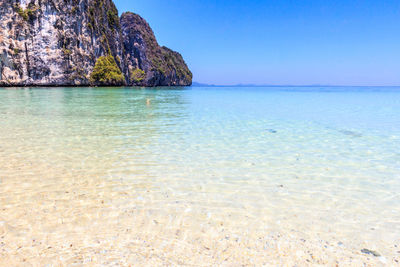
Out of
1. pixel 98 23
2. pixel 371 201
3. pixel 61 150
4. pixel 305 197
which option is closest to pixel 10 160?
pixel 61 150

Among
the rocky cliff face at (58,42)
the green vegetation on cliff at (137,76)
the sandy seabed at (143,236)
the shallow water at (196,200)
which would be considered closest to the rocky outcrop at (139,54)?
the green vegetation on cliff at (137,76)

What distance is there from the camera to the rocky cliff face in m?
52.6

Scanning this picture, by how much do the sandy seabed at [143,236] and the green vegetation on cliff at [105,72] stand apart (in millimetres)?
74810

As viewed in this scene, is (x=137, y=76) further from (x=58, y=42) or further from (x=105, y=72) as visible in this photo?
(x=58, y=42)

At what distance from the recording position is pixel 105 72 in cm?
7312

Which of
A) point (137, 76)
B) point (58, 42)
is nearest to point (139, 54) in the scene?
point (137, 76)

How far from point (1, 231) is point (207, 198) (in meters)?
2.56

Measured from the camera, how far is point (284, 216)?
317cm

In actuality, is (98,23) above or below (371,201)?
above

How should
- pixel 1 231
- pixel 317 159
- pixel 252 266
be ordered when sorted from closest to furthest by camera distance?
1. pixel 252 266
2. pixel 1 231
3. pixel 317 159

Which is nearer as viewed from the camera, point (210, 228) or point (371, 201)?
point (210, 228)

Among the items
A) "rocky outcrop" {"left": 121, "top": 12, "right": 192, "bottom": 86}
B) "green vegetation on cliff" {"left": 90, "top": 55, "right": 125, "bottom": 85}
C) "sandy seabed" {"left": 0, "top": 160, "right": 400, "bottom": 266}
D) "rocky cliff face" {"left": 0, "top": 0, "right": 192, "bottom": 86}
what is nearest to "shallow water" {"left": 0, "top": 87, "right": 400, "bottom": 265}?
"sandy seabed" {"left": 0, "top": 160, "right": 400, "bottom": 266}

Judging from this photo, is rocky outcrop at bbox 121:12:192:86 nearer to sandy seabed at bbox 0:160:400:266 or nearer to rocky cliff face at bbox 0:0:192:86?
rocky cliff face at bbox 0:0:192:86

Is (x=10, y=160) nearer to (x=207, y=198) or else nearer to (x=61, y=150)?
→ (x=61, y=150)
